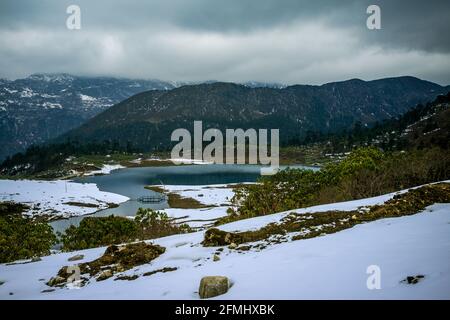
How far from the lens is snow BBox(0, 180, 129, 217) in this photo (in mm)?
85637

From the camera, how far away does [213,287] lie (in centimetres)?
984

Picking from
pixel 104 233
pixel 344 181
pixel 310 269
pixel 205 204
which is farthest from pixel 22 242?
pixel 205 204

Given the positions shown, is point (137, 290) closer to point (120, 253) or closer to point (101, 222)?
point (120, 253)

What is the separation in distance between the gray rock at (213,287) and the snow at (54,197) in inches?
3226

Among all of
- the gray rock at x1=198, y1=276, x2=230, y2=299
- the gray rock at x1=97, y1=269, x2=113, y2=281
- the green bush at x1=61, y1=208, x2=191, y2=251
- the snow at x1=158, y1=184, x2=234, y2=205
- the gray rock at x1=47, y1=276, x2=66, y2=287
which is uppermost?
the gray rock at x1=198, y1=276, x2=230, y2=299

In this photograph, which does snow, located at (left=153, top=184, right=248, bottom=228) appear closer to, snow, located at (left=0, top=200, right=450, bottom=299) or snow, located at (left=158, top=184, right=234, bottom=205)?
snow, located at (left=158, top=184, right=234, bottom=205)

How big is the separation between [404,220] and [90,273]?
47.3 feet

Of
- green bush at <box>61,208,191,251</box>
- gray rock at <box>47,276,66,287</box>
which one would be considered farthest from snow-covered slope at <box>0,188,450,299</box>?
green bush at <box>61,208,191,251</box>

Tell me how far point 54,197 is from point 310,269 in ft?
335

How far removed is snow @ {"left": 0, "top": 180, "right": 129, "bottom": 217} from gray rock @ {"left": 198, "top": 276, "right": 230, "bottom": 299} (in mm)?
81950

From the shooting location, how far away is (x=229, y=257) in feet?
46.8

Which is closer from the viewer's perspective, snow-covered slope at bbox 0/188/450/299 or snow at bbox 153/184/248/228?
snow-covered slope at bbox 0/188/450/299
